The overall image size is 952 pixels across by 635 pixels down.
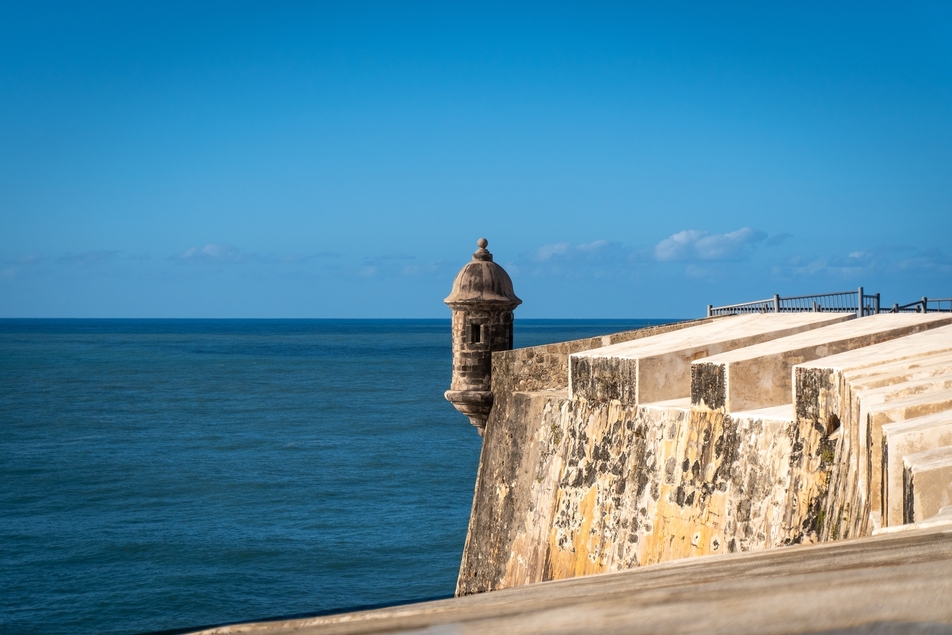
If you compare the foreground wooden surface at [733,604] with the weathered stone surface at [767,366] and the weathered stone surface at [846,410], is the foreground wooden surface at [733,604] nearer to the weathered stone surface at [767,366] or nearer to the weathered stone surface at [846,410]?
the weathered stone surface at [846,410]

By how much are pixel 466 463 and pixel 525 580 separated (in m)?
18.5

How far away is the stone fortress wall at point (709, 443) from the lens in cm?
455

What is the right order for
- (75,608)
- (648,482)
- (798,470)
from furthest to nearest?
(75,608)
(648,482)
(798,470)

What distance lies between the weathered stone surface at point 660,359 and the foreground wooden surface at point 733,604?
263 inches

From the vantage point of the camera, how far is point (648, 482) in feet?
27.2

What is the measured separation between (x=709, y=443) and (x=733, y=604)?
6279 mm

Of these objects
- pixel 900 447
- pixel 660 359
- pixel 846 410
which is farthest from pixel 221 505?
pixel 900 447

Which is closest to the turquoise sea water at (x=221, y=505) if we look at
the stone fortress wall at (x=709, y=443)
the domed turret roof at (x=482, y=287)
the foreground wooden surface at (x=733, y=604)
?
the stone fortress wall at (x=709, y=443)

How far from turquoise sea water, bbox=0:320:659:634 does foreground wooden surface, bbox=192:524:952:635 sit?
11.0 meters

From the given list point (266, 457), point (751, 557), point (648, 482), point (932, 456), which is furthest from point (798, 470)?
point (266, 457)

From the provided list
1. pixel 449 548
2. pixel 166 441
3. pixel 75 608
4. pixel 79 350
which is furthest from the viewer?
pixel 79 350

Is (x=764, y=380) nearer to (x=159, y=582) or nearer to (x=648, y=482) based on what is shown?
(x=648, y=482)

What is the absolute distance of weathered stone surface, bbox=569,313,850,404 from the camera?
8.63m

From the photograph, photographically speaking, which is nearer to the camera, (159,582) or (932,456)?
(932,456)
